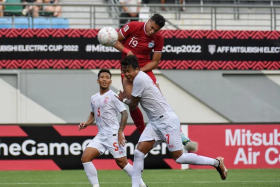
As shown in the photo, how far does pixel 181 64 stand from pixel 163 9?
210 cm

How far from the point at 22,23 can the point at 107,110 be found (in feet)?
27.8

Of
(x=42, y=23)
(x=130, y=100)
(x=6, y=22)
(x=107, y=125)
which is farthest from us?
(x=42, y=23)

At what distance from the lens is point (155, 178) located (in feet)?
39.5

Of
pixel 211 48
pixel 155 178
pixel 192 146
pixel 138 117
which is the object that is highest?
pixel 211 48

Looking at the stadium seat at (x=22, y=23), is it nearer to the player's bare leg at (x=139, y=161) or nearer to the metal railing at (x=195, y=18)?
the metal railing at (x=195, y=18)

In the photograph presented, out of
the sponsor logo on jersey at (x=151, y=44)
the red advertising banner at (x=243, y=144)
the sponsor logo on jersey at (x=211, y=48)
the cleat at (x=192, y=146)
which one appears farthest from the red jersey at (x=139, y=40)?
the sponsor logo on jersey at (x=211, y=48)

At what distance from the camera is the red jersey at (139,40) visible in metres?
9.73

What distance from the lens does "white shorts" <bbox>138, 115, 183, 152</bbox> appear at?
858 centimetres

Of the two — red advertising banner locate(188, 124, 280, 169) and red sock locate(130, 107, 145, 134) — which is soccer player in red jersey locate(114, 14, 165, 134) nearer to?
red sock locate(130, 107, 145, 134)

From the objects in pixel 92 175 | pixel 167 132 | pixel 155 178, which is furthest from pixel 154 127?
pixel 155 178

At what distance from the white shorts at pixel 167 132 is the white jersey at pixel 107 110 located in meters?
1.47

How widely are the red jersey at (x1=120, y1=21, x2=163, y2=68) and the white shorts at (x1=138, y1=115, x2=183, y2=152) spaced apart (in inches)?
60.1

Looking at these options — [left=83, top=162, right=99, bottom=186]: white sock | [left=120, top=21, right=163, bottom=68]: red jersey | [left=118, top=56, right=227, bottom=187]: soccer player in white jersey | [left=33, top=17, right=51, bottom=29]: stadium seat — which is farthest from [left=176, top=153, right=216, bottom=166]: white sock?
[left=33, top=17, right=51, bottom=29]: stadium seat

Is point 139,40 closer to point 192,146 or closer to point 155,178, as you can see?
point 155,178
